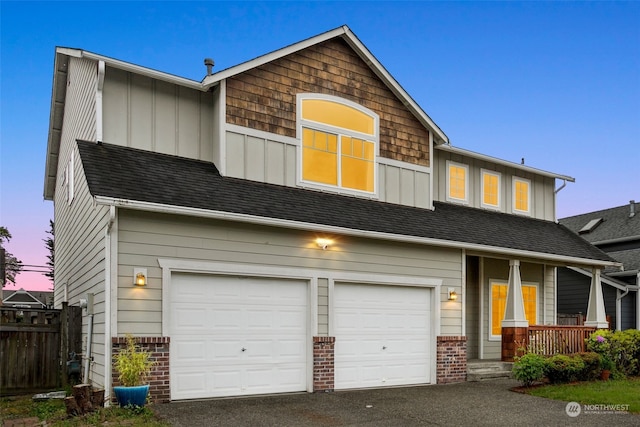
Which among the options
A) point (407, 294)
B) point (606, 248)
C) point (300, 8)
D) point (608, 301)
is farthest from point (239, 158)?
point (606, 248)

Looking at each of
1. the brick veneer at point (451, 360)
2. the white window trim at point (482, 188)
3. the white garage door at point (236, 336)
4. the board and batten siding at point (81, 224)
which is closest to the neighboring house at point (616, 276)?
the white window trim at point (482, 188)

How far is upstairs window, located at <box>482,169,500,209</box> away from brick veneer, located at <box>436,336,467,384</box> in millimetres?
4826

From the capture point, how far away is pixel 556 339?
13.4 m

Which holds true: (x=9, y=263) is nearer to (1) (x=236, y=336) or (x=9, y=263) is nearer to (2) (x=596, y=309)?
(1) (x=236, y=336)

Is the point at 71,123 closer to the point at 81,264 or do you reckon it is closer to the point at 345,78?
the point at 81,264

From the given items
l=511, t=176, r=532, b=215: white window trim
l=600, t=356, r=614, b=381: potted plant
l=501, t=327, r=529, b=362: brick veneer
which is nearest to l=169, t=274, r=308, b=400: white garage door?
l=501, t=327, r=529, b=362: brick veneer

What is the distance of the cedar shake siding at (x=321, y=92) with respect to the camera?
10883mm

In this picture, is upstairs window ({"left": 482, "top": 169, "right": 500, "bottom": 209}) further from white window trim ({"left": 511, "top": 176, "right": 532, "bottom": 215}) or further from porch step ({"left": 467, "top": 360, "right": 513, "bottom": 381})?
porch step ({"left": 467, "top": 360, "right": 513, "bottom": 381})

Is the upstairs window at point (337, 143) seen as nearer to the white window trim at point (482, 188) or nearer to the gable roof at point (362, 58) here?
the gable roof at point (362, 58)

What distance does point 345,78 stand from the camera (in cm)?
1234

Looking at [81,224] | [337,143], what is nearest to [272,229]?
[337,143]

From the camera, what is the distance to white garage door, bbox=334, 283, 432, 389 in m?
10.6

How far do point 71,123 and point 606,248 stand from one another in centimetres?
2155

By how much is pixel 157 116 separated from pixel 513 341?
9.23 m
